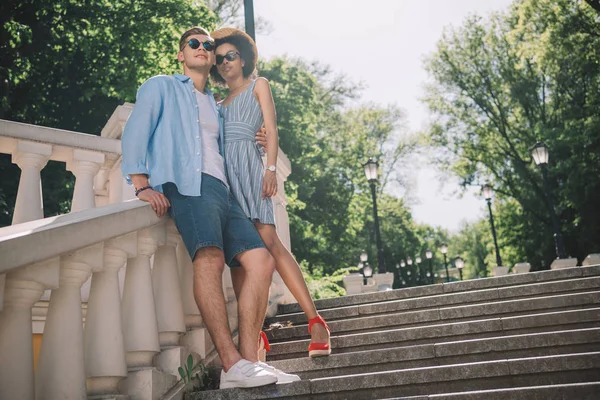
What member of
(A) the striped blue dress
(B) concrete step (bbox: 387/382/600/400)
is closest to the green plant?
(A) the striped blue dress

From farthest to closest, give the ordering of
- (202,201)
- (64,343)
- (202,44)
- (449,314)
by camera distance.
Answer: (449,314) < (202,44) < (202,201) < (64,343)

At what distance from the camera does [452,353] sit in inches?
152

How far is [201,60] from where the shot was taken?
157 inches

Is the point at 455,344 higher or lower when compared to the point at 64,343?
lower

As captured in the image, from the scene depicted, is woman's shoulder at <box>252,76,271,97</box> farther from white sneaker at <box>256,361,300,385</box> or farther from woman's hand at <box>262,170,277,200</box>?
white sneaker at <box>256,361,300,385</box>

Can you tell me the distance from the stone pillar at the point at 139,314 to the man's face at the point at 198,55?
1343 mm

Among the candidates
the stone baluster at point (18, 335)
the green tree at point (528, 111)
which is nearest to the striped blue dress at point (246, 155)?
the stone baluster at point (18, 335)

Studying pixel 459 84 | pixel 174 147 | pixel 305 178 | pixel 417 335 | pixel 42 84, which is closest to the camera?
pixel 174 147

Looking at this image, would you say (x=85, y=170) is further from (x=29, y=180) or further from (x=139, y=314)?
(x=139, y=314)

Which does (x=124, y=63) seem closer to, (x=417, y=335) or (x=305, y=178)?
(x=305, y=178)

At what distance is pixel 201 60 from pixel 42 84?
12.4 metres

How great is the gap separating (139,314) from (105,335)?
298mm

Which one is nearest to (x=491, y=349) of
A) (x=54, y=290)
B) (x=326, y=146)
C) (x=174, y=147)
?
(x=174, y=147)

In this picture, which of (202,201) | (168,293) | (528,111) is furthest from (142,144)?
(528,111)
